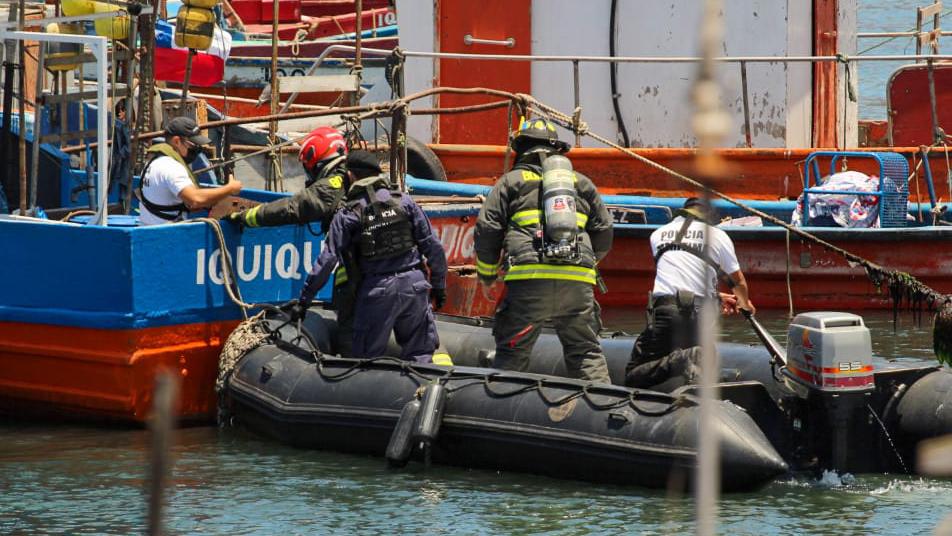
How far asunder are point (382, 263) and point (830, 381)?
7.92ft

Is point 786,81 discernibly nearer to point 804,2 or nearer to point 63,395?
point 804,2

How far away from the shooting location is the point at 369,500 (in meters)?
5.80

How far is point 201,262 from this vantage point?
723 centimetres

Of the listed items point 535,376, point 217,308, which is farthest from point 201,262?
point 535,376

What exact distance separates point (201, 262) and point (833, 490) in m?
3.59

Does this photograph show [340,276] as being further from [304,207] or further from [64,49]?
[64,49]

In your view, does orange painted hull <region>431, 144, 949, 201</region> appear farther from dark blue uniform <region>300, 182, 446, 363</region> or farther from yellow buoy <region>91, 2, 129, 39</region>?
dark blue uniform <region>300, 182, 446, 363</region>

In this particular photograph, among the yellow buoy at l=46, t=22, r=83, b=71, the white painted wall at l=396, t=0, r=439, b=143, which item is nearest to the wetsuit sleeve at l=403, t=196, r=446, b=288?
the yellow buoy at l=46, t=22, r=83, b=71

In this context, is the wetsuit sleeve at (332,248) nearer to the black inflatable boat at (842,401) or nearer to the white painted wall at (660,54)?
the black inflatable boat at (842,401)

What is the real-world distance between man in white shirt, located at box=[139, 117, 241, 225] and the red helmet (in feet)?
1.44

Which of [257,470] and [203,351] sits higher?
[203,351]

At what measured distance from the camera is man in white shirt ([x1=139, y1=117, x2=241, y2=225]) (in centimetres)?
729

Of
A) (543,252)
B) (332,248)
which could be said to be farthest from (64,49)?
(543,252)

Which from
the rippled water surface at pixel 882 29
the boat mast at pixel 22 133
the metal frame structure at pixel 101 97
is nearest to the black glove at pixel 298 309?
the metal frame structure at pixel 101 97
